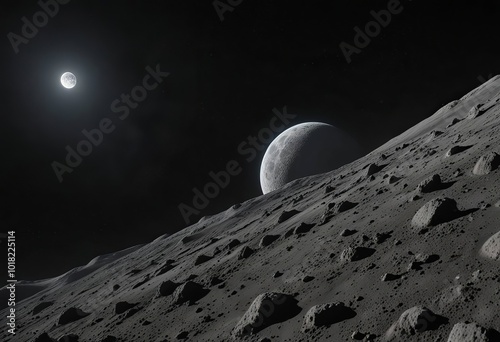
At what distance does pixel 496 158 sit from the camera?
5.00 meters

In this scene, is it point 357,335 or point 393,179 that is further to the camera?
point 393,179

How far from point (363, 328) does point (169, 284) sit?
420 cm

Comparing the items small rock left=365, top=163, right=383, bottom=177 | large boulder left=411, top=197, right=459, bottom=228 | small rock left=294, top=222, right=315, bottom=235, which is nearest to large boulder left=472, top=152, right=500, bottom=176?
large boulder left=411, top=197, right=459, bottom=228

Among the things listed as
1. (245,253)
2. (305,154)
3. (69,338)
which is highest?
(69,338)

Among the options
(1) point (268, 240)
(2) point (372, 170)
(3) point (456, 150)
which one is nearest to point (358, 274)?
(1) point (268, 240)

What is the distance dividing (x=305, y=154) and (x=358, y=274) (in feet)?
55.3

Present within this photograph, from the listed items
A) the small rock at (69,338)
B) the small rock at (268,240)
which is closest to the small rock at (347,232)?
the small rock at (268,240)

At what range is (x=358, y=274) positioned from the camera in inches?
160

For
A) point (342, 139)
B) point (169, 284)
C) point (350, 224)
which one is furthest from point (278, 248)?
point (342, 139)

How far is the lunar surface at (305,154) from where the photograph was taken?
2045 cm

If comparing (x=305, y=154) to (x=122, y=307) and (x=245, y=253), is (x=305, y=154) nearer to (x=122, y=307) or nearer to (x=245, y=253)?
(x=245, y=253)

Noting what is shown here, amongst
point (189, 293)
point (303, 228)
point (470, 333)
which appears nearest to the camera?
point (470, 333)

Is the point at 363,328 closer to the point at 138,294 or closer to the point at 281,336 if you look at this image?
the point at 281,336

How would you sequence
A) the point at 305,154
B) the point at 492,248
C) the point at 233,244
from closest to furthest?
the point at 492,248
the point at 233,244
the point at 305,154
